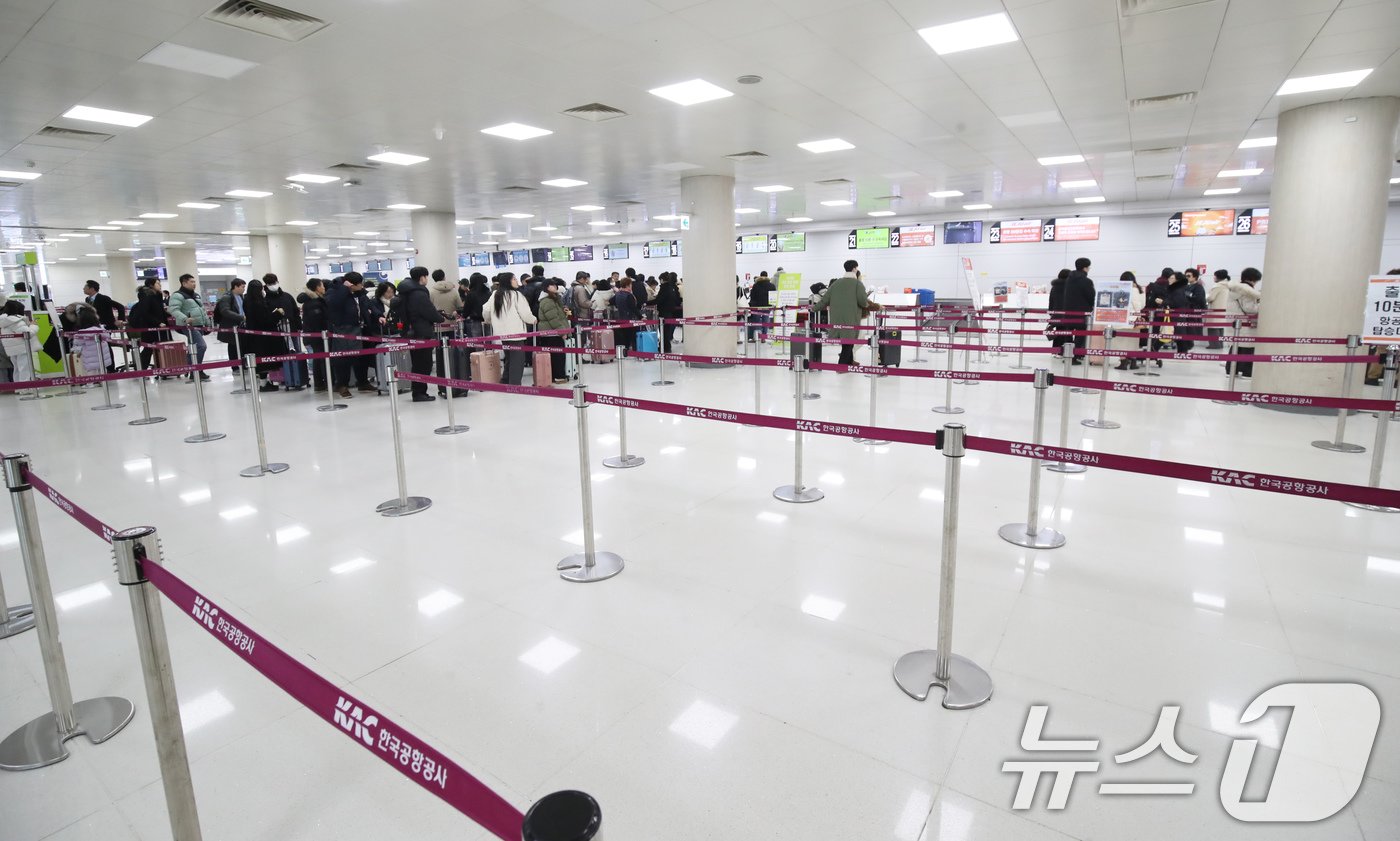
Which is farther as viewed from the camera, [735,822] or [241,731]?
[241,731]

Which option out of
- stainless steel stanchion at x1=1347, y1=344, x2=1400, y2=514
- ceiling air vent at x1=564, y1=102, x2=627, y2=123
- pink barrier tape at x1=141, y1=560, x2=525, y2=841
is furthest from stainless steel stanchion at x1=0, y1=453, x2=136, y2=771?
ceiling air vent at x1=564, y1=102, x2=627, y2=123

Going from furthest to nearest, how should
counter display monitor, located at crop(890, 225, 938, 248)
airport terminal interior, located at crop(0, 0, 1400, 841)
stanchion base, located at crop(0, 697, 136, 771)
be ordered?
counter display monitor, located at crop(890, 225, 938, 248) < stanchion base, located at crop(0, 697, 136, 771) < airport terminal interior, located at crop(0, 0, 1400, 841)

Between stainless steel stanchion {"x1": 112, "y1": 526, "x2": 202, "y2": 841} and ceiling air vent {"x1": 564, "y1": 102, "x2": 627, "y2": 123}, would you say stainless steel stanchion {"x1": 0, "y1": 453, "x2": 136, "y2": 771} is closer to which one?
stainless steel stanchion {"x1": 112, "y1": 526, "x2": 202, "y2": 841}

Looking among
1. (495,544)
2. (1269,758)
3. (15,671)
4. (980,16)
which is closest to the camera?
(1269,758)

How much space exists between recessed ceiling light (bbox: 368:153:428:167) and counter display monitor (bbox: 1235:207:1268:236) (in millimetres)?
20480

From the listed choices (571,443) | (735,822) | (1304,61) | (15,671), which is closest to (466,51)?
(571,443)

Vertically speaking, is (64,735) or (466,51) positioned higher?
(466,51)

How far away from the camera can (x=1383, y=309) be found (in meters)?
8.02

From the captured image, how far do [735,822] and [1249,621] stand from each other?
2791mm

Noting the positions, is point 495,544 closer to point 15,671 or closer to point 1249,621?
point 15,671

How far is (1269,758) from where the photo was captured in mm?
2418

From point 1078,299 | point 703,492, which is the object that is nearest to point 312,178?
point 703,492

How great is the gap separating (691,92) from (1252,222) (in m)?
18.5

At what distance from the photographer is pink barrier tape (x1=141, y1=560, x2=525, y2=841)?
110 cm
